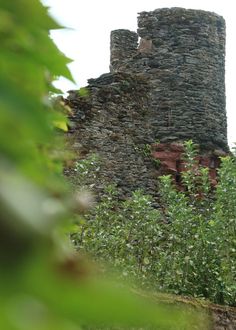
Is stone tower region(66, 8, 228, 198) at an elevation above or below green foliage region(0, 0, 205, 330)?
above

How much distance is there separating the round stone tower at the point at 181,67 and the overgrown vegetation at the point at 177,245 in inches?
182

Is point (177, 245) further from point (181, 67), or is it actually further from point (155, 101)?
point (181, 67)

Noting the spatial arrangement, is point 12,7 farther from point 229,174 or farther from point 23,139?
point 229,174

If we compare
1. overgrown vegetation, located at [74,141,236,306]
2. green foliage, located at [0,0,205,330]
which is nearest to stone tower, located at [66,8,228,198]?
overgrown vegetation, located at [74,141,236,306]

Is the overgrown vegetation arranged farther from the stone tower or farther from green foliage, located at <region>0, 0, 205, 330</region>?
green foliage, located at <region>0, 0, 205, 330</region>

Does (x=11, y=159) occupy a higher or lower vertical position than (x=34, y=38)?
lower

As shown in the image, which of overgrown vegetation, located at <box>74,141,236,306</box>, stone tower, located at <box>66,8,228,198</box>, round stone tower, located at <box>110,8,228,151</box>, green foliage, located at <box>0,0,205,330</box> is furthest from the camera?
round stone tower, located at <box>110,8,228,151</box>

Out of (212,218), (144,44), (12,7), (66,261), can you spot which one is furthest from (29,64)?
(144,44)

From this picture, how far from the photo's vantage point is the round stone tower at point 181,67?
40.8 feet

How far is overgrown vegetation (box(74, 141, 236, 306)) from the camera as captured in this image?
21.9ft

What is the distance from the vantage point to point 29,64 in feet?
1.68

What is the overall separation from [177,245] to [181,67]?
19.7 feet

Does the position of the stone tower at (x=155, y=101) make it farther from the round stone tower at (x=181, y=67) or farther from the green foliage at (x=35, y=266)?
the green foliage at (x=35, y=266)

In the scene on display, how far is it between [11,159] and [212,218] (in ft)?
24.6
